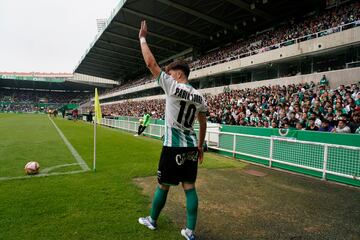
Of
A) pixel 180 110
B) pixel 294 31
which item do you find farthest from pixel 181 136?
pixel 294 31

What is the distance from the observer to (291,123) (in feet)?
34.6

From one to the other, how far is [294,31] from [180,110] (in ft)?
78.3

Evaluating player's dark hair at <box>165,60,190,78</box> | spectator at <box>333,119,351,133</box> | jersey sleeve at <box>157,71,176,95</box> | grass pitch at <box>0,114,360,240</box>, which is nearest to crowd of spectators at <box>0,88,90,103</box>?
grass pitch at <box>0,114,360,240</box>

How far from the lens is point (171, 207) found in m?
4.35

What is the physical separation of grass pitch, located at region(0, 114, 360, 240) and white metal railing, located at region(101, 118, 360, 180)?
2.05 ft

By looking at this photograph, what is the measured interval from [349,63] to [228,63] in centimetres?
1239

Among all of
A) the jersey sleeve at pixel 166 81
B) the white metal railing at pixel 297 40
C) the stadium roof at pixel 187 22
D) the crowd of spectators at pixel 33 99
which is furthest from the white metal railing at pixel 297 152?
the crowd of spectators at pixel 33 99

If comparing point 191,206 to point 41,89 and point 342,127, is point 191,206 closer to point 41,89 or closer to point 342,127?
point 342,127

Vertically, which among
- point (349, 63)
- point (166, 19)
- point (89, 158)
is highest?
point (166, 19)

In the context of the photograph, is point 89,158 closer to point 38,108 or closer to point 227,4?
point 227,4

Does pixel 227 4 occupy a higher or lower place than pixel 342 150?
higher

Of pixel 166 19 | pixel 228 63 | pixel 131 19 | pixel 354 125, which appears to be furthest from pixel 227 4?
pixel 354 125

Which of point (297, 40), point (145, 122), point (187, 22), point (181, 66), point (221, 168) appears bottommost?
point (221, 168)

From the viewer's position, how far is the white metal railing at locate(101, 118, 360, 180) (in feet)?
21.1
